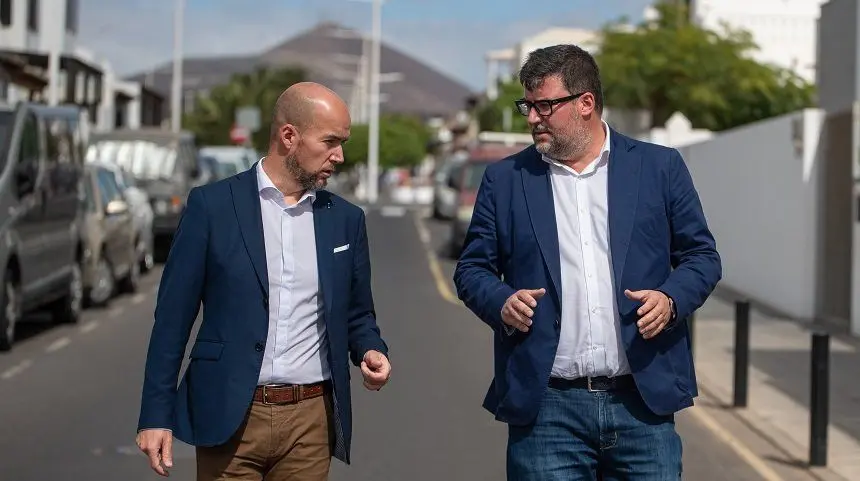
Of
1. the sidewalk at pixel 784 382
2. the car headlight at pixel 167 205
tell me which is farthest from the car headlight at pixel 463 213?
the sidewalk at pixel 784 382

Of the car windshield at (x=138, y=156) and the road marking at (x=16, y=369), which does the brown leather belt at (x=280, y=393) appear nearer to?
the road marking at (x=16, y=369)

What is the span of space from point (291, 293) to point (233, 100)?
81.1m

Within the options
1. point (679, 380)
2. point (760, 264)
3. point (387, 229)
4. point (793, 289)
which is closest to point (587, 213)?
point (679, 380)

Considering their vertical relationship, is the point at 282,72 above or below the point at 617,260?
above

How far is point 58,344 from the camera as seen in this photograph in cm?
1541

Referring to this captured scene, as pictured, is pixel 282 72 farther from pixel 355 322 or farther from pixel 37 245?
pixel 355 322

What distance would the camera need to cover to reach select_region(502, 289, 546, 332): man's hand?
460cm

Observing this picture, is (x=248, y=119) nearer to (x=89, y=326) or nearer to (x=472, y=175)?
(x=472, y=175)

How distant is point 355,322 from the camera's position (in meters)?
4.98

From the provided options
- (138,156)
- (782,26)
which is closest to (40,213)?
(138,156)

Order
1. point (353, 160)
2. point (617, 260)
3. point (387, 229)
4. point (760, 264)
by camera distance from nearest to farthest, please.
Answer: point (617, 260)
point (760, 264)
point (387, 229)
point (353, 160)

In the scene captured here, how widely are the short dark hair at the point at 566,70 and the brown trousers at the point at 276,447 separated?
3.71 ft

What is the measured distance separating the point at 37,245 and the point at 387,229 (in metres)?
25.0

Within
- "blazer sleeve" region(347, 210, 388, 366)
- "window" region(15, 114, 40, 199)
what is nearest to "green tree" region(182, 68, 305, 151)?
"window" region(15, 114, 40, 199)
